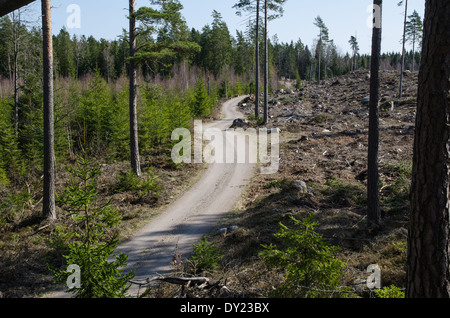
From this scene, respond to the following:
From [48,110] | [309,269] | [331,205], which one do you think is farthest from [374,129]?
[48,110]

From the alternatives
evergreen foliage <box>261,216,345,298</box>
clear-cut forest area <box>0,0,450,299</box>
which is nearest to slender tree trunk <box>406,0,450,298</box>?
clear-cut forest area <box>0,0,450,299</box>

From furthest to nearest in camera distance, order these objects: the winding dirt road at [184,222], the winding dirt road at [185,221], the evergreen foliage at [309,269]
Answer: the winding dirt road at [185,221] → the winding dirt road at [184,222] → the evergreen foliage at [309,269]

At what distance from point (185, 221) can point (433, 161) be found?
9.84m

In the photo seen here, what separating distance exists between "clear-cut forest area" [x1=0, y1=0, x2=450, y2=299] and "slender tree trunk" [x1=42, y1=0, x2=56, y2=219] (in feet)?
0.15

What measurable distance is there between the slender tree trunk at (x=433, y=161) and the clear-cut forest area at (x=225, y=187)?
0.04 feet

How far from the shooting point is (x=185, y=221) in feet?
39.4

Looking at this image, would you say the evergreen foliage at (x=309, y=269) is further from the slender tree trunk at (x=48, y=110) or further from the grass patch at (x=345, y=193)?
the slender tree trunk at (x=48, y=110)

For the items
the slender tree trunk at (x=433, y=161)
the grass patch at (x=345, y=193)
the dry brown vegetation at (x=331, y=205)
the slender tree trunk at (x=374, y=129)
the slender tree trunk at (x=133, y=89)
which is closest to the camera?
the slender tree trunk at (x=433, y=161)

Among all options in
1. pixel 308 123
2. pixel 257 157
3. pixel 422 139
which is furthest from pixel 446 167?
pixel 308 123

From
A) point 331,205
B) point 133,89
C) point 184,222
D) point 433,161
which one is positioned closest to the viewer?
point 433,161

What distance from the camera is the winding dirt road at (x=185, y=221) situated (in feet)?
29.3

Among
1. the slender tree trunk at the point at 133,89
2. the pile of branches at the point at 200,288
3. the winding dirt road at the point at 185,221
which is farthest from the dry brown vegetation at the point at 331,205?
the slender tree trunk at the point at 133,89

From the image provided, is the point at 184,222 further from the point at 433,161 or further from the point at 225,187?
the point at 433,161
